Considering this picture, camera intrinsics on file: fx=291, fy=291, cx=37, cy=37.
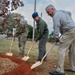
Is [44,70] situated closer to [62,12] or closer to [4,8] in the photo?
[62,12]

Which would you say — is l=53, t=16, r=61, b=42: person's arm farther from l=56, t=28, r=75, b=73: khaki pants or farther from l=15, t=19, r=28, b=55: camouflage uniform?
l=15, t=19, r=28, b=55: camouflage uniform

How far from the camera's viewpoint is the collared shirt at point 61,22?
8.41 metres

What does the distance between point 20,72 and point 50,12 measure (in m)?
2.06

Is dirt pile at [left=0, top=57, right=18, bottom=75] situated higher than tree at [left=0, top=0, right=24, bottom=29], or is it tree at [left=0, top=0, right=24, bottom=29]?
tree at [left=0, top=0, right=24, bottom=29]

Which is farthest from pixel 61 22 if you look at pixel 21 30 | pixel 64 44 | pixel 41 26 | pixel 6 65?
pixel 21 30

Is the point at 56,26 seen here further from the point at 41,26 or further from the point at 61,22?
the point at 41,26

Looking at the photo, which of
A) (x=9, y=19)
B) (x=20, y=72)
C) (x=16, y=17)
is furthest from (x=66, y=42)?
(x=9, y=19)

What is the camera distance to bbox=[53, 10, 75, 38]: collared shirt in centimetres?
841

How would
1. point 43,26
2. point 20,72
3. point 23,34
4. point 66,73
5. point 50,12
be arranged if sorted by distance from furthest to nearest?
point 23,34, point 43,26, point 66,73, point 50,12, point 20,72

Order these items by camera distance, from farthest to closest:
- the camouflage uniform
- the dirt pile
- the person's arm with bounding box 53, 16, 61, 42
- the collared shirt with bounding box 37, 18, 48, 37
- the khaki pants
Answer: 1. the camouflage uniform
2. the collared shirt with bounding box 37, 18, 48, 37
3. the khaki pants
4. the person's arm with bounding box 53, 16, 61, 42
5. the dirt pile

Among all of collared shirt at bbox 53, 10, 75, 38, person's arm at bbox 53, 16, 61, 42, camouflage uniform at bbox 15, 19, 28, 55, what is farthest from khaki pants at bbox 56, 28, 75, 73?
camouflage uniform at bbox 15, 19, 28, 55

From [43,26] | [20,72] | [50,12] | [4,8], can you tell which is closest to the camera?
[20,72]

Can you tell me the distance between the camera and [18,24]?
1208 cm

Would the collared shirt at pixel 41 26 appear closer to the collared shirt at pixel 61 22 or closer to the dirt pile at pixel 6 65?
the collared shirt at pixel 61 22
